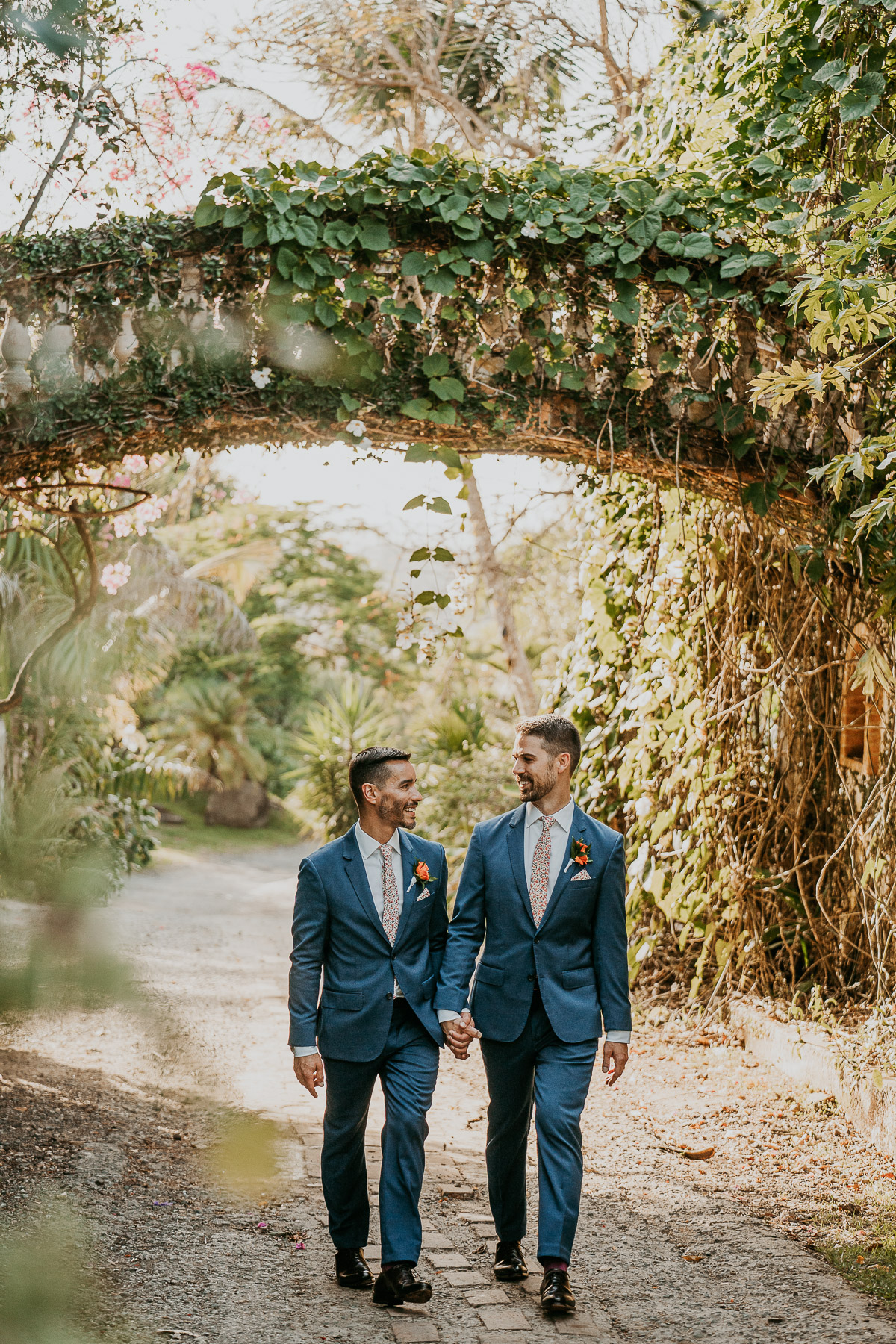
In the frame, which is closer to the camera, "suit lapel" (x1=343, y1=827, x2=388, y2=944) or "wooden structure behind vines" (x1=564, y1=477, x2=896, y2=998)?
"suit lapel" (x1=343, y1=827, x2=388, y2=944)

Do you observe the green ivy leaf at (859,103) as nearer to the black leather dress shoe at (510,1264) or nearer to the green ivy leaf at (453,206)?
the green ivy leaf at (453,206)

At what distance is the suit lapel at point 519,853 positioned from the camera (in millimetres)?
3418

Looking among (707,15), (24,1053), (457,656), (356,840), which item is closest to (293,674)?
(457,656)

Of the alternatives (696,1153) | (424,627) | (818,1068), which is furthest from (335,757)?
(696,1153)

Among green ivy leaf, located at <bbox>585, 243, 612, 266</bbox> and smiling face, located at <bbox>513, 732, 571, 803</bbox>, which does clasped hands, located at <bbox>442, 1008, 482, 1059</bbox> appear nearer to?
smiling face, located at <bbox>513, 732, 571, 803</bbox>

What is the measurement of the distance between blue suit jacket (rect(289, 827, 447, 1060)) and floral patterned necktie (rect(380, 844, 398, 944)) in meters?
0.02

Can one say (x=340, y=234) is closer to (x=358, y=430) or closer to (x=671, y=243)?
(x=358, y=430)

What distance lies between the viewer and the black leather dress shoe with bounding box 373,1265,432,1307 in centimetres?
319

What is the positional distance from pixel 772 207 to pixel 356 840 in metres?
3.15

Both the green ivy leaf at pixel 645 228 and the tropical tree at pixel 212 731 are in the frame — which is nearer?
the green ivy leaf at pixel 645 228

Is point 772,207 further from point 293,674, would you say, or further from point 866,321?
point 293,674

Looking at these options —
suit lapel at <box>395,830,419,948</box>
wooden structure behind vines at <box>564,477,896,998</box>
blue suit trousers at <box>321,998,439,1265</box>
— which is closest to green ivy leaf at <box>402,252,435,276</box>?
wooden structure behind vines at <box>564,477,896,998</box>

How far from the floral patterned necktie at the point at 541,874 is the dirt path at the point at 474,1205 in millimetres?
952

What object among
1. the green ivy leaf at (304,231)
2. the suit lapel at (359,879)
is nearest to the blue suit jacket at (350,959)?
the suit lapel at (359,879)
